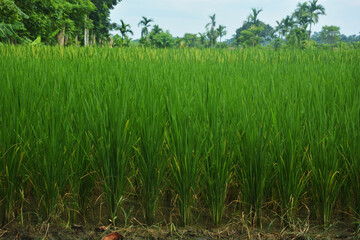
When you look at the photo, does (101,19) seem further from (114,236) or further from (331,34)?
(331,34)

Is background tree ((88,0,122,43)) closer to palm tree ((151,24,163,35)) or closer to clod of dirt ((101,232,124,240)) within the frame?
palm tree ((151,24,163,35))

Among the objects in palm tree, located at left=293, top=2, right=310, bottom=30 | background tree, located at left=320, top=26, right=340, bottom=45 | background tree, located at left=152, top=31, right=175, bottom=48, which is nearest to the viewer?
background tree, located at left=152, top=31, right=175, bottom=48

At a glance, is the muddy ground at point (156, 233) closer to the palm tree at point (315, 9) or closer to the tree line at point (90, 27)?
the tree line at point (90, 27)

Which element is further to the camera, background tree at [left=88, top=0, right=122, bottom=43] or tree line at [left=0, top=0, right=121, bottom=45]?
background tree at [left=88, top=0, right=122, bottom=43]

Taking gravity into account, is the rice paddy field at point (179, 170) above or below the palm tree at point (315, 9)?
below

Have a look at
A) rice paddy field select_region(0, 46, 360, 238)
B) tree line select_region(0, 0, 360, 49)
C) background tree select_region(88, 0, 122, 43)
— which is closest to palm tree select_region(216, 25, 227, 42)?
tree line select_region(0, 0, 360, 49)

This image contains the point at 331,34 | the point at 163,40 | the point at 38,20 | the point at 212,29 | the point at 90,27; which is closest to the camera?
the point at 38,20

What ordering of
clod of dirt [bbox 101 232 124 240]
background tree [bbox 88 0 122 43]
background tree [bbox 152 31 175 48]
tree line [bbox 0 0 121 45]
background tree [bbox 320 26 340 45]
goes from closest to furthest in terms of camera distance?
1. clod of dirt [bbox 101 232 124 240]
2. tree line [bbox 0 0 121 45]
3. background tree [bbox 88 0 122 43]
4. background tree [bbox 152 31 175 48]
5. background tree [bbox 320 26 340 45]

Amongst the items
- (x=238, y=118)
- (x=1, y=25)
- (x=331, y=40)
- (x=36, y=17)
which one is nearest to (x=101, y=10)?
(x=36, y=17)

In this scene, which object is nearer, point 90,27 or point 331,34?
point 90,27

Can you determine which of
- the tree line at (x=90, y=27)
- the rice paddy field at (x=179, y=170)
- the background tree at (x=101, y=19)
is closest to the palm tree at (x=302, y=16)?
the tree line at (x=90, y=27)

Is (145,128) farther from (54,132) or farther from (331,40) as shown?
(331,40)

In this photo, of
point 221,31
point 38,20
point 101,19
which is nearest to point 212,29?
point 221,31

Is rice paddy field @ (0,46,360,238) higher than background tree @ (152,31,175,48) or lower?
lower
